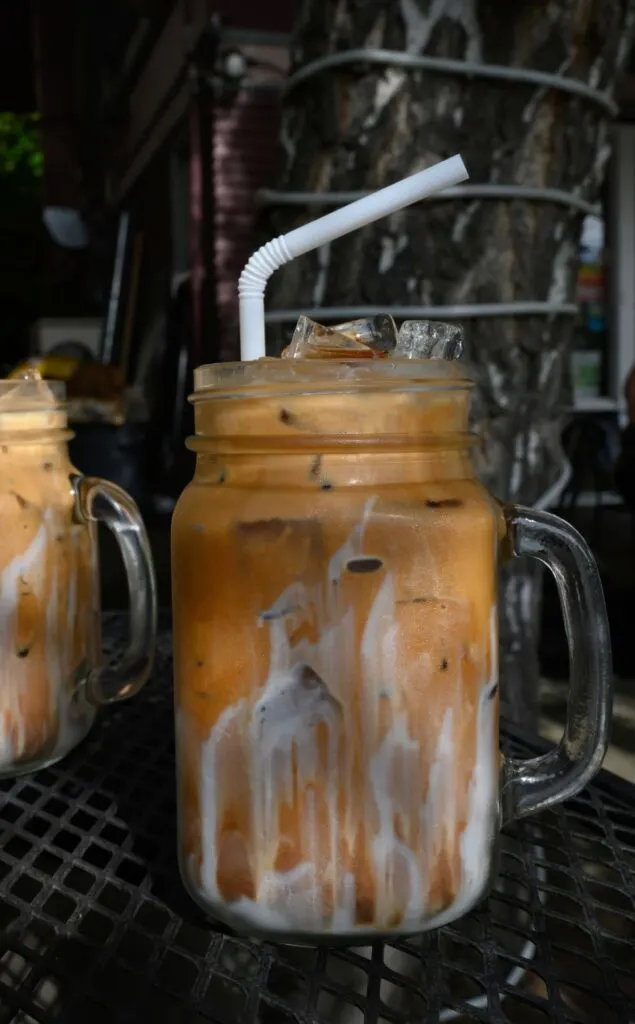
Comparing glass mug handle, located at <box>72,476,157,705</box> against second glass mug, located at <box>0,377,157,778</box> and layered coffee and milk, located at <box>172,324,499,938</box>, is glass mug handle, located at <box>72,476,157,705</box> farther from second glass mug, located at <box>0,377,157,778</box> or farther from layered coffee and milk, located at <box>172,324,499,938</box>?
layered coffee and milk, located at <box>172,324,499,938</box>

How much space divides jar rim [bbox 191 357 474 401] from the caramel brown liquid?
218 mm

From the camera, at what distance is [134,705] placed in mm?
838

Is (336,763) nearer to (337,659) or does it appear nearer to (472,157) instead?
(337,659)

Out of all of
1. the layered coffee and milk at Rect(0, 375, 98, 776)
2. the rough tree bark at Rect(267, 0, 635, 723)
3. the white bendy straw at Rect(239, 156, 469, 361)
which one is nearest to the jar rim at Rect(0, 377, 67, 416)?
the layered coffee and milk at Rect(0, 375, 98, 776)

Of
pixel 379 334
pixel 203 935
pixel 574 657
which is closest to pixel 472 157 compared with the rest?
pixel 379 334

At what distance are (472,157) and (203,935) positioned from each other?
0.92 metres

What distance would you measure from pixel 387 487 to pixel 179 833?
231 millimetres

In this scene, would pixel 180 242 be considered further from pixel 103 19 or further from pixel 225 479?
pixel 225 479

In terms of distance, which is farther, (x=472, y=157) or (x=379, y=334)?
(x=472, y=157)

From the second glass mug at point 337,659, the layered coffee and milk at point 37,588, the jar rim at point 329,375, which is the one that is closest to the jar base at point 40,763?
the layered coffee and milk at point 37,588

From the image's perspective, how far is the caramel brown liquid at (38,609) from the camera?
63 cm

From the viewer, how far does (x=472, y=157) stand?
3.55 ft

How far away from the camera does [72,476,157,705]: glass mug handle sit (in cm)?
67

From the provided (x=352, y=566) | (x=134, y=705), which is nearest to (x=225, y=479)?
(x=352, y=566)
